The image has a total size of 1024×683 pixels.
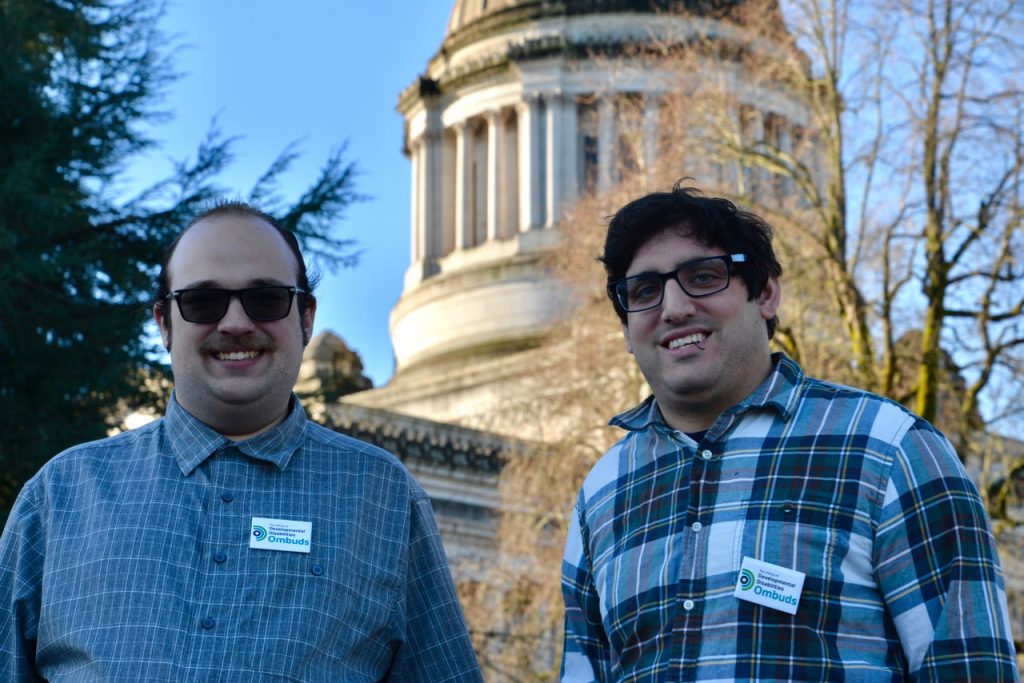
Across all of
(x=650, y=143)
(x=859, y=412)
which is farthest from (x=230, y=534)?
(x=650, y=143)

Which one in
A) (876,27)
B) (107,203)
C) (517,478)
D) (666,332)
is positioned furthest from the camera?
(517,478)

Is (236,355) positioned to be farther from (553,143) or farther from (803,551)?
(553,143)

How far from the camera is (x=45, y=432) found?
39.6ft

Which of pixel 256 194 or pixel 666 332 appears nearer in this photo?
pixel 666 332

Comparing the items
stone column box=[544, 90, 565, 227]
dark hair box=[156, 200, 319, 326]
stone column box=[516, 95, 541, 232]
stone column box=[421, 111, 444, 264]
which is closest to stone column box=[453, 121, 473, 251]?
stone column box=[421, 111, 444, 264]

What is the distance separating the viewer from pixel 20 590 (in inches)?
168

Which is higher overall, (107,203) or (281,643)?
(107,203)

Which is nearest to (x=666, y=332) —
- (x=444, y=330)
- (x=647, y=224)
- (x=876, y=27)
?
(x=647, y=224)

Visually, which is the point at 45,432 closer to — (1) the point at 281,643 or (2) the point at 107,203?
(2) the point at 107,203

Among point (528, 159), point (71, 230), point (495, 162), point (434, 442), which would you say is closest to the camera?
point (71, 230)

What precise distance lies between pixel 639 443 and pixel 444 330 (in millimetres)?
42369

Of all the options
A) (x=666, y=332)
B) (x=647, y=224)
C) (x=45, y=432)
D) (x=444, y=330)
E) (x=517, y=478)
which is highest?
(x=444, y=330)

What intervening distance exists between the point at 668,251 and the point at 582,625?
996mm

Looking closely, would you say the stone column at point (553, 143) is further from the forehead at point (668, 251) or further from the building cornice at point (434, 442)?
the forehead at point (668, 251)
